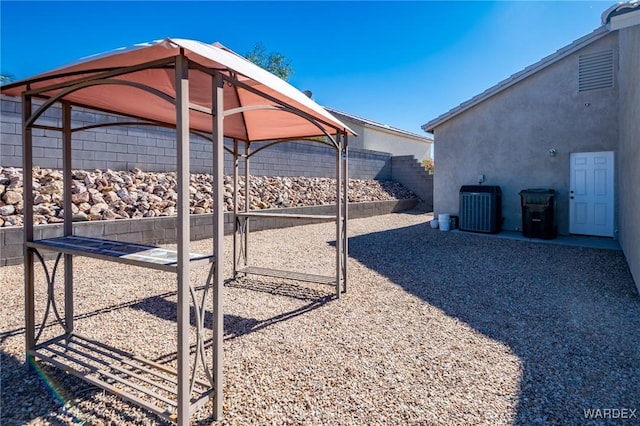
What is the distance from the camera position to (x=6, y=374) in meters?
2.28

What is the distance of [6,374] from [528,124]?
10083mm

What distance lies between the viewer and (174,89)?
2799mm

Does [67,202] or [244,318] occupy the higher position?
[67,202]

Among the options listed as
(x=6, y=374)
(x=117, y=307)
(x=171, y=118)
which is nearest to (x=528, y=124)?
(x=171, y=118)

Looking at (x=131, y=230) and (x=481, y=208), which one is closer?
(x=131, y=230)

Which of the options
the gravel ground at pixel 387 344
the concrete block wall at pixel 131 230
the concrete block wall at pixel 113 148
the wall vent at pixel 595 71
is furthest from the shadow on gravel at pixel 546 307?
the concrete block wall at pixel 113 148

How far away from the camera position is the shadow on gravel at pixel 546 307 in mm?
2119

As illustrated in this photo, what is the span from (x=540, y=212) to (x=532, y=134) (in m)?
2.10

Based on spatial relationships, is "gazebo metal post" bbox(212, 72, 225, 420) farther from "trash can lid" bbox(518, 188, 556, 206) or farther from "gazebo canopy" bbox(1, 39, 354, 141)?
"trash can lid" bbox(518, 188, 556, 206)

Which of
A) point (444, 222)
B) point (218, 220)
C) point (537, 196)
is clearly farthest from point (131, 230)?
point (537, 196)

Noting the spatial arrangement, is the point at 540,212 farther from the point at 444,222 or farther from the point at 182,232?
the point at 182,232

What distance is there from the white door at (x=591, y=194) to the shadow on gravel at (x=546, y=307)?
59.4 inches

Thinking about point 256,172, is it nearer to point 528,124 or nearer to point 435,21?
point 435,21

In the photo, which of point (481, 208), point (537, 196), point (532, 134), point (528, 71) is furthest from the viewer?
point (481, 208)
